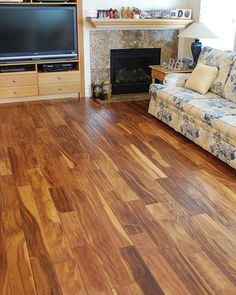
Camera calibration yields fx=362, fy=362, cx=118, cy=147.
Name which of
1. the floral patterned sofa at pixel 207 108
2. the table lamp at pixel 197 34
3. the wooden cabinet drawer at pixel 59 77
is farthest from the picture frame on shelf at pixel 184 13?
the wooden cabinet drawer at pixel 59 77

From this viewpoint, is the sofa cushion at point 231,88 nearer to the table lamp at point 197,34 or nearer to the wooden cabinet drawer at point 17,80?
the table lamp at point 197,34

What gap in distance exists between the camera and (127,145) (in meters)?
3.80

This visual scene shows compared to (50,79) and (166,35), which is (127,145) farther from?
(166,35)

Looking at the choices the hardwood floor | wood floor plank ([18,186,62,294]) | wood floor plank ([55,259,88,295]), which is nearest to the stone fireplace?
the hardwood floor

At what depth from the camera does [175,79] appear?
4.50 meters

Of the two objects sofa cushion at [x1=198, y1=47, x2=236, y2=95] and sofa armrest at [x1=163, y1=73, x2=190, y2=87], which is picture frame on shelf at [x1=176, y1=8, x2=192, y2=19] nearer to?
sofa cushion at [x1=198, y1=47, x2=236, y2=95]

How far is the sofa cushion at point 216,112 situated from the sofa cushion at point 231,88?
0.06 m

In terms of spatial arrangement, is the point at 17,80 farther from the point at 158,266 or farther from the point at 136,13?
the point at 158,266

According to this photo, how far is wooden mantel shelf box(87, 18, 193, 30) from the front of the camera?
5191mm

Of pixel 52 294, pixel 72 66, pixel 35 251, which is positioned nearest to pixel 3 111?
pixel 72 66

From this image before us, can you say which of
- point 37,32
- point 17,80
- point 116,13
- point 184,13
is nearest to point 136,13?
point 116,13

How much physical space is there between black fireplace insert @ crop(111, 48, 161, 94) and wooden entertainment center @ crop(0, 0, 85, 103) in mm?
576

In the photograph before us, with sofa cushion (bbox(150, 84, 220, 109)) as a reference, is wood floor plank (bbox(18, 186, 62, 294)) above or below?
below

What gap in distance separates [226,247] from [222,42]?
12.3ft
